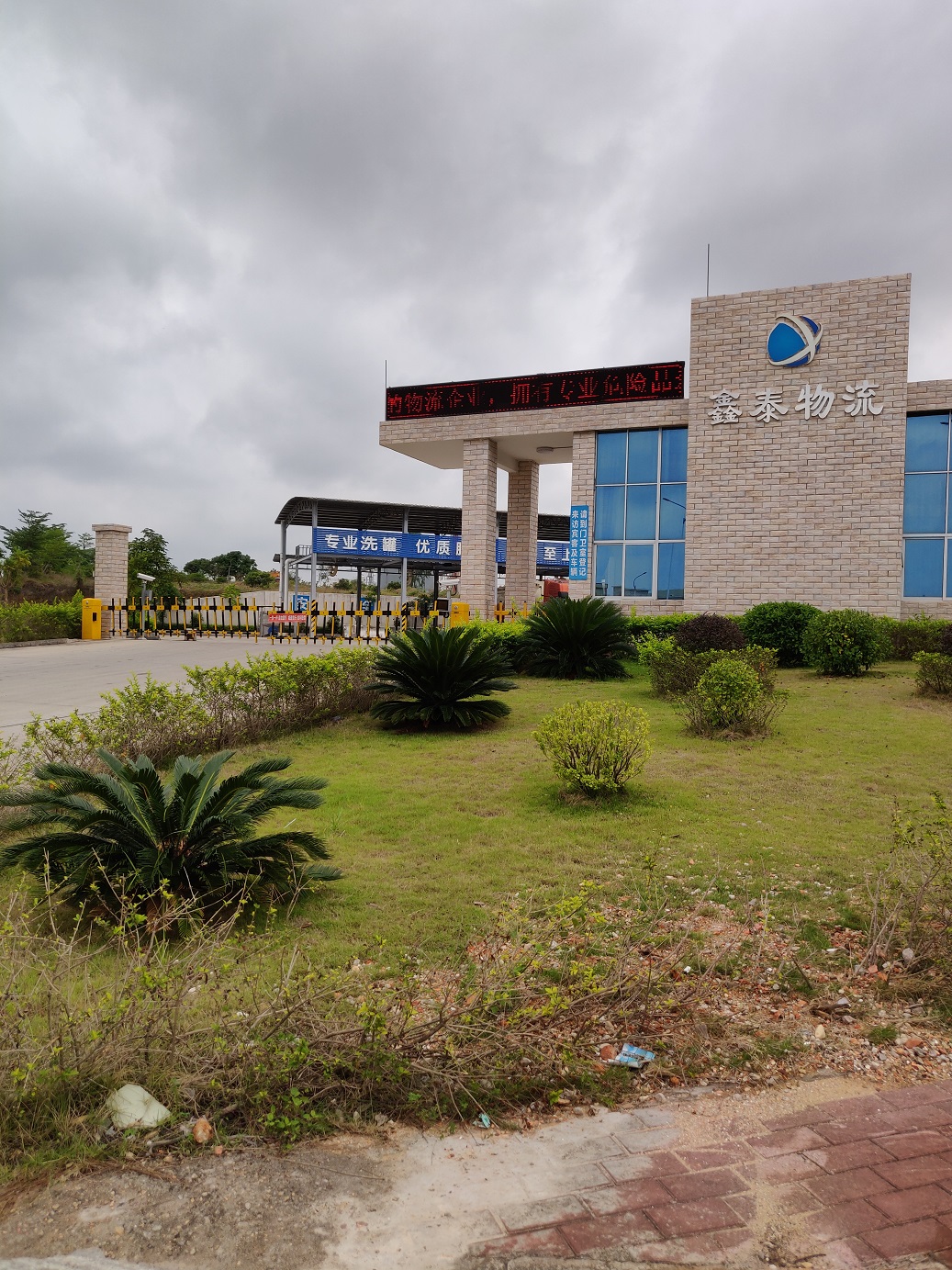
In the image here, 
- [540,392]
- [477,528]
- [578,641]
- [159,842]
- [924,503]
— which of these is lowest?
[159,842]

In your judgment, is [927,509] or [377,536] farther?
[377,536]

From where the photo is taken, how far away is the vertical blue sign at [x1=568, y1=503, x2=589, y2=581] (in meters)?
19.2

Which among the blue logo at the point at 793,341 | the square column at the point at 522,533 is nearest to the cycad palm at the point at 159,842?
the blue logo at the point at 793,341

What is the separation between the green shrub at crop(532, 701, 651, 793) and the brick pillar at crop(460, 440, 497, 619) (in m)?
14.5

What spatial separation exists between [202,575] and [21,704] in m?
57.0

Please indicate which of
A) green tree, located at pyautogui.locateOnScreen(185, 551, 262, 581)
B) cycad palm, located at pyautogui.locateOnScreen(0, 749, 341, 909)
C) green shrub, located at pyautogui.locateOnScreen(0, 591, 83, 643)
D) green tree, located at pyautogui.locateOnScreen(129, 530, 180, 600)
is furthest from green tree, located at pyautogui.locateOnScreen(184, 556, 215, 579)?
cycad palm, located at pyautogui.locateOnScreen(0, 749, 341, 909)

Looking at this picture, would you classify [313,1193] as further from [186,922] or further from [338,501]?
[338,501]

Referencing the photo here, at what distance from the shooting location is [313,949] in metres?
3.45

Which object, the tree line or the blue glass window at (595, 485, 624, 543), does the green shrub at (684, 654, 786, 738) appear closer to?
the blue glass window at (595, 485, 624, 543)

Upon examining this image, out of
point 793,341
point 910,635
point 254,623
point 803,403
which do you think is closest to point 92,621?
point 254,623

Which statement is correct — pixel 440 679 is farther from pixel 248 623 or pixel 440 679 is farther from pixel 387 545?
pixel 387 545

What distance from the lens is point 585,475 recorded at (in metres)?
19.2

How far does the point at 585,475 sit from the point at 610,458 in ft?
2.28

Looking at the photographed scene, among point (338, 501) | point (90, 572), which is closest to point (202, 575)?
point (90, 572)
